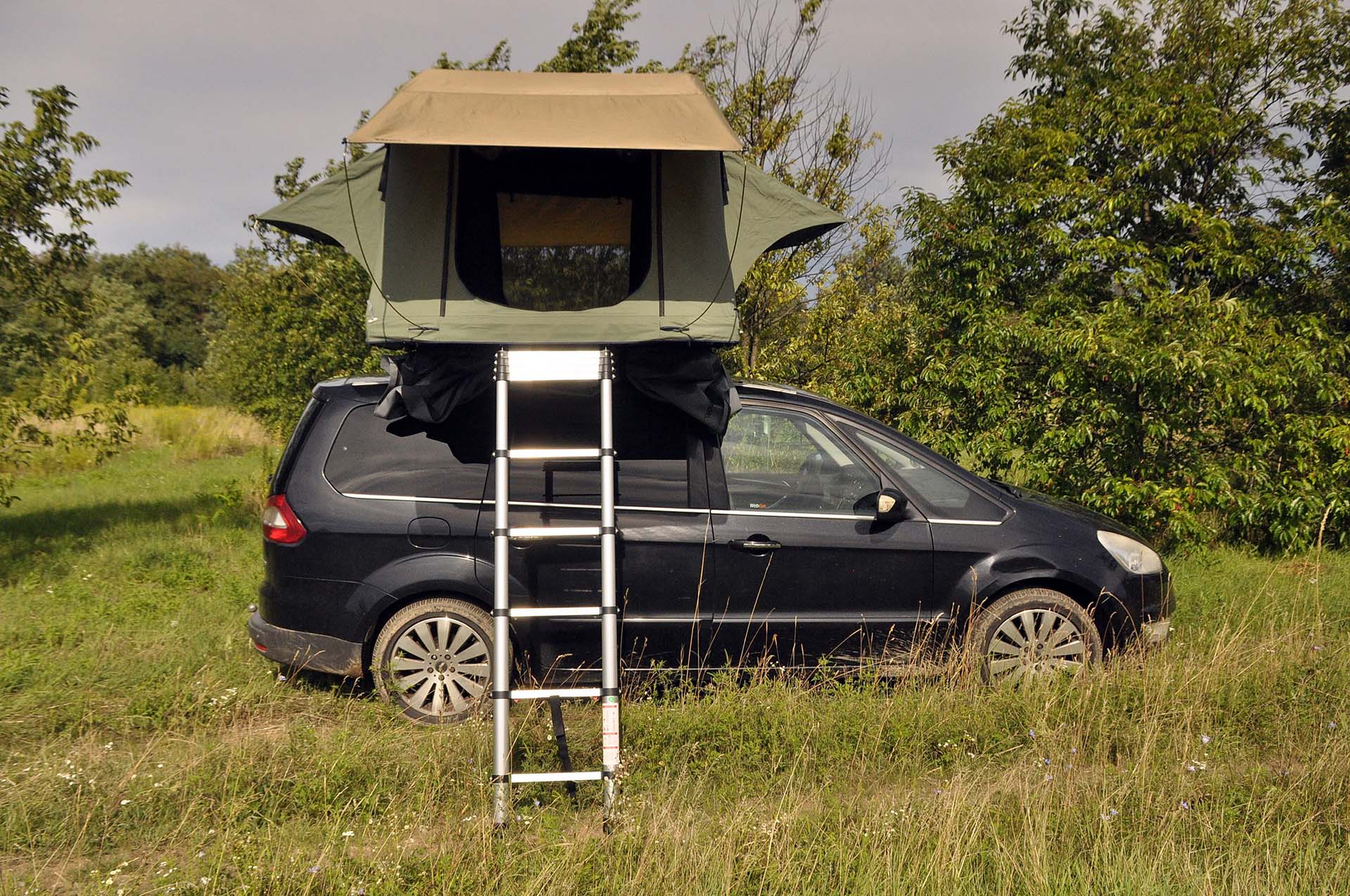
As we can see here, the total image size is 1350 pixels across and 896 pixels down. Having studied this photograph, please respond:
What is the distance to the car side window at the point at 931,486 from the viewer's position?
5.19m

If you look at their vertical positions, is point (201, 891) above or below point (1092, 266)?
below

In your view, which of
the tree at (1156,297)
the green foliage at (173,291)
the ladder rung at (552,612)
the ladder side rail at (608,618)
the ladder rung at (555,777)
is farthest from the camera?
the green foliage at (173,291)

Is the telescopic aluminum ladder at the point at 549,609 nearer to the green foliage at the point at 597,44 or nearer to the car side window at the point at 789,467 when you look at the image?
the car side window at the point at 789,467

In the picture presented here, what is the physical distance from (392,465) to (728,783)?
237 centimetres

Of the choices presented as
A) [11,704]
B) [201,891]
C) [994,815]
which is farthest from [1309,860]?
[11,704]

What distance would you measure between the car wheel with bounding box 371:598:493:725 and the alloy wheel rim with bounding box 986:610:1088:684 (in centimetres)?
264

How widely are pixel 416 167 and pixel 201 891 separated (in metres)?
3.10

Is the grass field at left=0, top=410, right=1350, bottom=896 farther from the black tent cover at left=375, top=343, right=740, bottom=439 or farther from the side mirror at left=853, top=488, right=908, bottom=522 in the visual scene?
the black tent cover at left=375, top=343, right=740, bottom=439

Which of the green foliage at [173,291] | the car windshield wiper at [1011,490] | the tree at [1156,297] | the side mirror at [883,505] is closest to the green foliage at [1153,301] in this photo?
the tree at [1156,297]

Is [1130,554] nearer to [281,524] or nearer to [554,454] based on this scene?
[554,454]

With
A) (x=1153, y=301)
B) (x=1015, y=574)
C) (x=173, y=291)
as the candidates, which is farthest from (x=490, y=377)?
(x=173, y=291)

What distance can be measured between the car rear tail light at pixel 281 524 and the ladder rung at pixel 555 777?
75.3 inches

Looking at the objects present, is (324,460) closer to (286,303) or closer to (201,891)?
(201,891)

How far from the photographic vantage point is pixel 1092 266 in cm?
867
